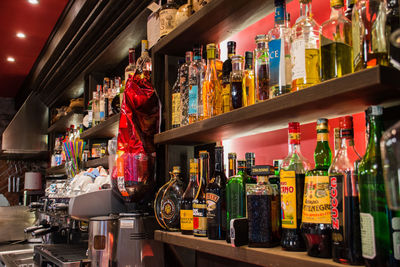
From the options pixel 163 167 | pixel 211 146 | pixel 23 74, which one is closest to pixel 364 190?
pixel 211 146

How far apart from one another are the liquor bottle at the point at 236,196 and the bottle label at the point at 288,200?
8.0 inches

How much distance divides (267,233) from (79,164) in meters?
2.37

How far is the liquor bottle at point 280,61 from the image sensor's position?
3.47 feet

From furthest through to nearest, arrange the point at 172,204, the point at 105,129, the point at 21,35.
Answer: the point at 21,35 < the point at 105,129 < the point at 172,204

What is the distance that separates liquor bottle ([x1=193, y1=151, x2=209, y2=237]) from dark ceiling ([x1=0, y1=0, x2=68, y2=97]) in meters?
2.64

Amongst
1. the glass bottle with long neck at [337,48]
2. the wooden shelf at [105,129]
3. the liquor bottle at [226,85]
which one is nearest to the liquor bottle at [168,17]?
the liquor bottle at [226,85]

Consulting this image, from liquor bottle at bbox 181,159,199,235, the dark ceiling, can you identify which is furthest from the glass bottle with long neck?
the dark ceiling

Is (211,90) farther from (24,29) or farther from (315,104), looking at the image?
(24,29)

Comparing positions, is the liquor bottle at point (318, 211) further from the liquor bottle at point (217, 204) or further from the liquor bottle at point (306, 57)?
the liquor bottle at point (217, 204)

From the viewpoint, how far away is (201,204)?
1.37m


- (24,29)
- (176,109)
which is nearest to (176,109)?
(176,109)

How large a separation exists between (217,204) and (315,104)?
0.51 m

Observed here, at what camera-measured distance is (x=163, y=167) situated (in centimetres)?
193

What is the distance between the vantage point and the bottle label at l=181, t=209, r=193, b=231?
1.44 meters
